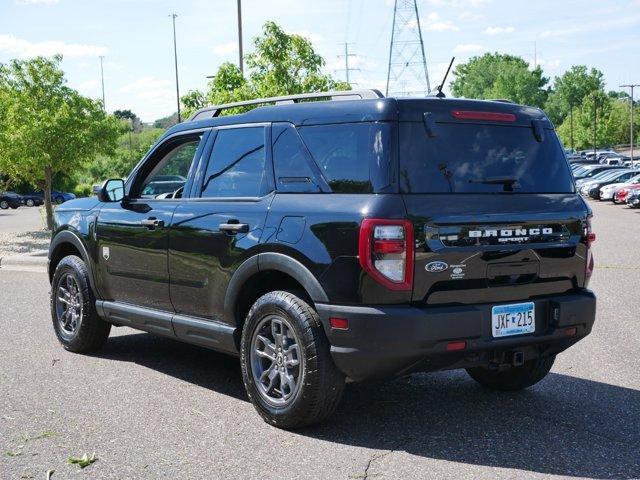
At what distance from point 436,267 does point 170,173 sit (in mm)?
2837

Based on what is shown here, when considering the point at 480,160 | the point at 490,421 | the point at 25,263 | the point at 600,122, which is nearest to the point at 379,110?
the point at 480,160

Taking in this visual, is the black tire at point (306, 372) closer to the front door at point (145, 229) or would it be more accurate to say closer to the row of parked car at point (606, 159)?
the front door at point (145, 229)

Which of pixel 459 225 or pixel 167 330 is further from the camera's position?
pixel 167 330

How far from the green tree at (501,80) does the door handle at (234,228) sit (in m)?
125

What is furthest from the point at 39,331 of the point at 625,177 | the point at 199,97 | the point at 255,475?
the point at 625,177

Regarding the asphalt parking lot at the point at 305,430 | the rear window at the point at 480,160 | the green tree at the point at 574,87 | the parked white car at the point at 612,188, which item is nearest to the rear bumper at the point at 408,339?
the asphalt parking lot at the point at 305,430

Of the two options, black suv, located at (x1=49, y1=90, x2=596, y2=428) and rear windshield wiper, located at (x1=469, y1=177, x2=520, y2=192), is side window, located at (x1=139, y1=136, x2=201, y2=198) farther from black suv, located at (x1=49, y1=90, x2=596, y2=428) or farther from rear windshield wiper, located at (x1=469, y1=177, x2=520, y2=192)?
rear windshield wiper, located at (x1=469, y1=177, x2=520, y2=192)

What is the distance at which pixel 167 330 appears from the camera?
20.1 feet

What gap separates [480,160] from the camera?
4.96 m

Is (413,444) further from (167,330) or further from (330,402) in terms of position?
(167,330)

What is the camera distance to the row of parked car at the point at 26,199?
4991 cm

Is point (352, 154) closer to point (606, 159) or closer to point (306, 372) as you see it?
point (306, 372)

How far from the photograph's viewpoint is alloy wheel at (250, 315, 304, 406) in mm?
5000

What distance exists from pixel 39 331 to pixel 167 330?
9.75 feet
